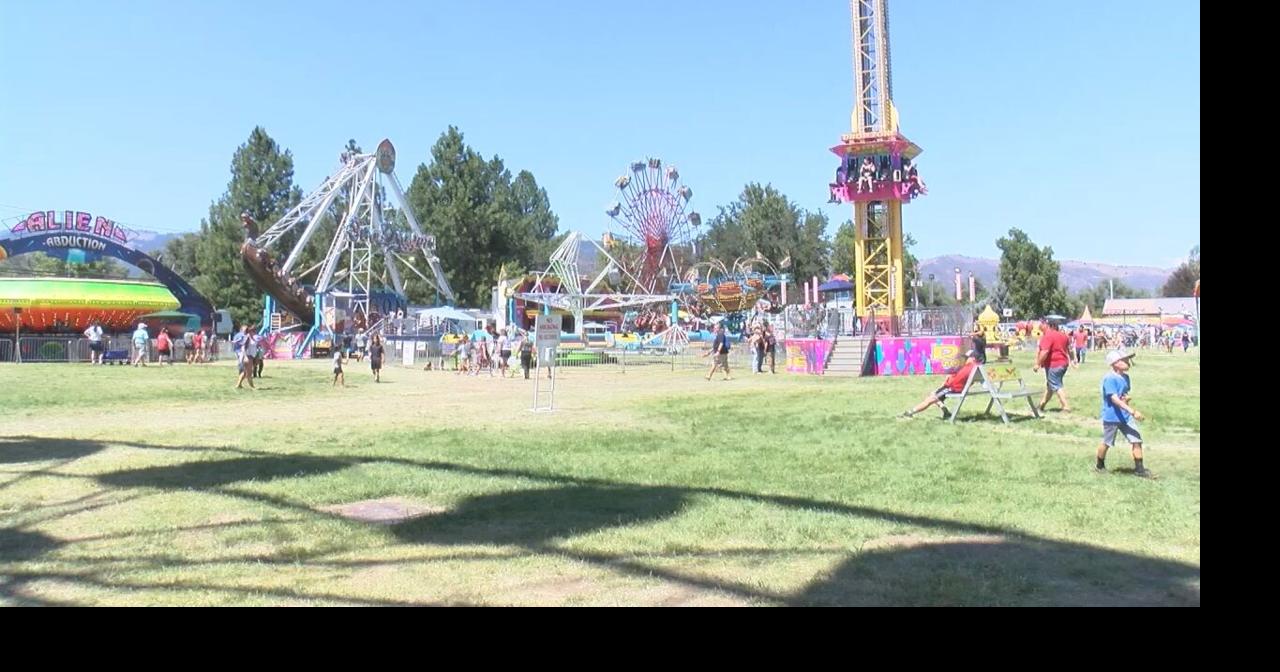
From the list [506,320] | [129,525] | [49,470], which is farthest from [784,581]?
[506,320]

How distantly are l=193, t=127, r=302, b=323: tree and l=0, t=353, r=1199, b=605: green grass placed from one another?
54079 mm

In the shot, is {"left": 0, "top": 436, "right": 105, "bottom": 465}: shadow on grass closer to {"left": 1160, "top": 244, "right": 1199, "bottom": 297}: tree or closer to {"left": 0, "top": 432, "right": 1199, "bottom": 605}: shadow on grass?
{"left": 0, "top": 432, "right": 1199, "bottom": 605}: shadow on grass

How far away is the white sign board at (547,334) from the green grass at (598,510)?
1829mm

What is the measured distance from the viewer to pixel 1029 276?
71.0 metres

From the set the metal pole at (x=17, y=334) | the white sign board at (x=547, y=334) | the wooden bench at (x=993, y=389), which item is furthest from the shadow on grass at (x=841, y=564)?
the metal pole at (x=17, y=334)

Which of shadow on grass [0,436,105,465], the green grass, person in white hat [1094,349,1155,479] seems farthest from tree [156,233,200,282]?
person in white hat [1094,349,1155,479]

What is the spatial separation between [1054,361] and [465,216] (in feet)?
197

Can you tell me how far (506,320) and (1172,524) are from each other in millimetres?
52445

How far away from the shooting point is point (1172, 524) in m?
6.24

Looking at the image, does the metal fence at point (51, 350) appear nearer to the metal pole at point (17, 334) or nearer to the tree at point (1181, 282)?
the metal pole at point (17, 334)

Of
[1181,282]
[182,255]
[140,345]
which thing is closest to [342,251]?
[140,345]

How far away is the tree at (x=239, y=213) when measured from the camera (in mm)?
64500

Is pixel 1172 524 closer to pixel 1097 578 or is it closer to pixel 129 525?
pixel 1097 578

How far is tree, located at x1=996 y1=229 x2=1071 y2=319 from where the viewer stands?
7106 centimetres
